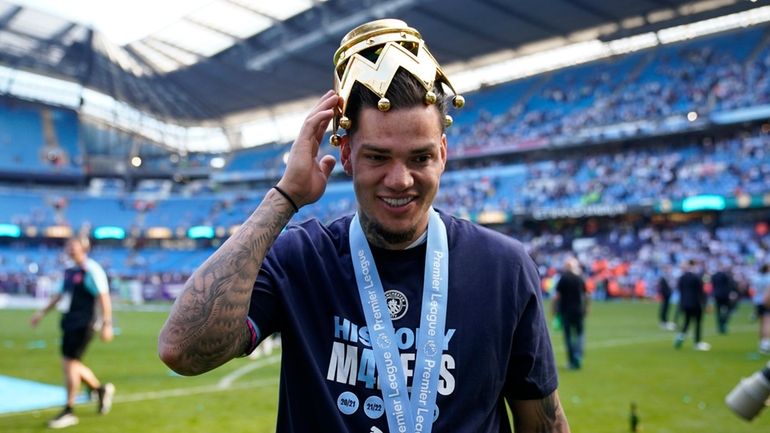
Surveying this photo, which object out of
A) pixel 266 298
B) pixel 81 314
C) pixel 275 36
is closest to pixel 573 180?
pixel 275 36

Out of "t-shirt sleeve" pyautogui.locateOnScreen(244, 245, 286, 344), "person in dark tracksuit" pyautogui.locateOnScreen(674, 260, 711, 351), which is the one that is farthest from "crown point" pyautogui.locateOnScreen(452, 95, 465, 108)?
"person in dark tracksuit" pyautogui.locateOnScreen(674, 260, 711, 351)

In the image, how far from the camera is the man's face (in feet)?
6.27

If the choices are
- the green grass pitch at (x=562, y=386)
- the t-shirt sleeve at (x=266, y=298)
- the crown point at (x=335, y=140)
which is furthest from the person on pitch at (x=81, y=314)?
the crown point at (x=335, y=140)

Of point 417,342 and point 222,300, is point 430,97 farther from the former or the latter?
point 222,300

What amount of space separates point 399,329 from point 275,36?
41.9 metres

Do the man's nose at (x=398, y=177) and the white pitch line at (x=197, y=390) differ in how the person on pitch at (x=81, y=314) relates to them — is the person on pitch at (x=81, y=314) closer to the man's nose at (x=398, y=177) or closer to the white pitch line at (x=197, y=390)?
the white pitch line at (x=197, y=390)

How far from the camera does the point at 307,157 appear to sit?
205 cm

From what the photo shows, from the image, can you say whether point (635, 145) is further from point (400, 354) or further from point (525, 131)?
point (400, 354)

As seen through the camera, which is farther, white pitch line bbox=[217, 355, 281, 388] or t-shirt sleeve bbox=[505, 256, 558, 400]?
white pitch line bbox=[217, 355, 281, 388]

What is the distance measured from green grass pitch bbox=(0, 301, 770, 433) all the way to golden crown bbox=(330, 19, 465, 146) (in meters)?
6.30

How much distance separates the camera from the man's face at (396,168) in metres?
1.91

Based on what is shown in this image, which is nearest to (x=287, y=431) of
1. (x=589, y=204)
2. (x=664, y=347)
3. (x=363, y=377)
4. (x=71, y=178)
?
(x=363, y=377)

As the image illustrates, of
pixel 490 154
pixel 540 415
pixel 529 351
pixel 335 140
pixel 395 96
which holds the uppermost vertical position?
pixel 490 154

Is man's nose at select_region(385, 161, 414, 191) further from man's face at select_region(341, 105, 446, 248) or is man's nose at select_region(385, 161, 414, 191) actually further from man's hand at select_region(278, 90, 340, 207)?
man's hand at select_region(278, 90, 340, 207)
